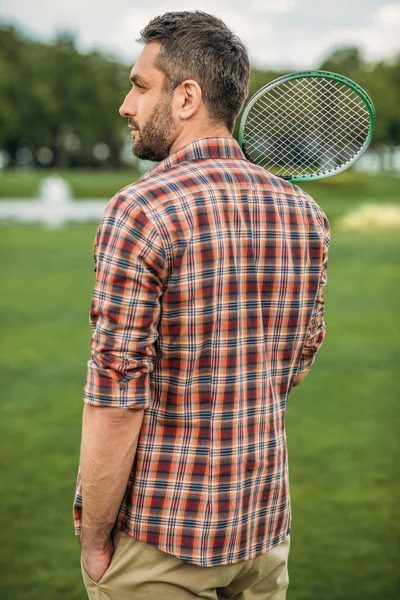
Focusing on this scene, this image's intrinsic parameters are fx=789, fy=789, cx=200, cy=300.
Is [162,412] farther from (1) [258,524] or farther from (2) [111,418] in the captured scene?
(1) [258,524]


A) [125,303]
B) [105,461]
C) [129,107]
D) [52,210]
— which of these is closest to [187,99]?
[129,107]

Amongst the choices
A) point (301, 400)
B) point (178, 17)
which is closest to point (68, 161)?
point (301, 400)

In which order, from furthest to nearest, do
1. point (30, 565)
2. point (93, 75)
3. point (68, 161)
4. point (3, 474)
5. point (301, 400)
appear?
point (68, 161)
point (93, 75)
point (301, 400)
point (3, 474)
point (30, 565)

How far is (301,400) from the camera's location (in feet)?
22.5

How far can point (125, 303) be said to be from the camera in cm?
158

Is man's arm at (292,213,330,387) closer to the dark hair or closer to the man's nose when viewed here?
the dark hair

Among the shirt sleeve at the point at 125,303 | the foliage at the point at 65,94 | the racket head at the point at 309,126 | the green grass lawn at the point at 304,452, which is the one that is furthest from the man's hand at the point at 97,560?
the foliage at the point at 65,94

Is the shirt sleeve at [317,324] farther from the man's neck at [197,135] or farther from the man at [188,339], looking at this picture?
the man's neck at [197,135]

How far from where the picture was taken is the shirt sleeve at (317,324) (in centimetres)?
195

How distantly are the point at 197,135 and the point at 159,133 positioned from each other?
9 centimetres

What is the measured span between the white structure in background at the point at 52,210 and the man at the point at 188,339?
2319cm

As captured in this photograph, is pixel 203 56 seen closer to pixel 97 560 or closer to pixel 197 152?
pixel 197 152

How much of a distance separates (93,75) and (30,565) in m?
59.1

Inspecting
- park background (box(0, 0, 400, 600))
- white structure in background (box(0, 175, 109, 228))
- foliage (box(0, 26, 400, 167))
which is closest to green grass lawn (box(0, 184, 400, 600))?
park background (box(0, 0, 400, 600))
